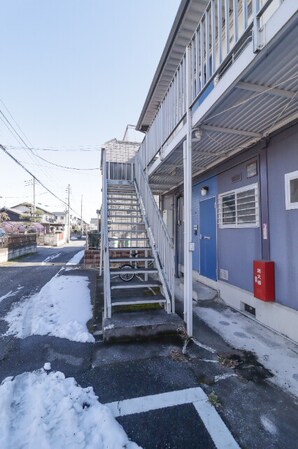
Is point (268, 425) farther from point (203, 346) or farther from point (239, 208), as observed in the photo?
point (239, 208)

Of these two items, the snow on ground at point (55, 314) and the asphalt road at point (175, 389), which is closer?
the asphalt road at point (175, 389)

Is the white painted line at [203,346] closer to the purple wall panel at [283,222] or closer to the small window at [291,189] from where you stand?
the purple wall panel at [283,222]

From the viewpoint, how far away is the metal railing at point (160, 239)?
361cm

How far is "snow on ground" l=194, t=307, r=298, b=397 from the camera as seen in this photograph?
2361mm

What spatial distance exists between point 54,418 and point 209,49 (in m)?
4.30

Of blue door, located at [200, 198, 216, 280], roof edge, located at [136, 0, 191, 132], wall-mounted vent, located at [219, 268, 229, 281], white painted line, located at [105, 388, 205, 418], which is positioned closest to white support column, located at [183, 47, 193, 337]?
roof edge, located at [136, 0, 191, 132]

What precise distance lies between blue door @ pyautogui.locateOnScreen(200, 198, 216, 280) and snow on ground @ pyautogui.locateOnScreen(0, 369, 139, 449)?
381cm

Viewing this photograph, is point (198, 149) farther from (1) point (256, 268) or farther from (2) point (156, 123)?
(1) point (256, 268)

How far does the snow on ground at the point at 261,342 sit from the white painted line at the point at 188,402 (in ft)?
2.70

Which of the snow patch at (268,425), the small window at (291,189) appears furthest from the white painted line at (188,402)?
the small window at (291,189)

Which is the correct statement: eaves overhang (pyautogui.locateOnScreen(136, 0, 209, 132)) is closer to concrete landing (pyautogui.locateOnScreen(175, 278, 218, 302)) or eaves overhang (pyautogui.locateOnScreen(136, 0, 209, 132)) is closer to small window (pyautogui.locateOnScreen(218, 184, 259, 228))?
small window (pyautogui.locateOnScreen(218, 184, 259, 228))

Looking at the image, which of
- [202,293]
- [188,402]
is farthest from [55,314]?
[202,293]

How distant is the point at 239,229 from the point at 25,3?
786 centimetres

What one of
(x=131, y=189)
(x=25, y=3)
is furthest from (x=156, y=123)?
(x=25, y=3)
